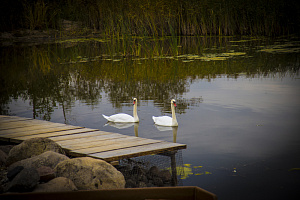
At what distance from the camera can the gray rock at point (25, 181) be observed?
3680 millimetres

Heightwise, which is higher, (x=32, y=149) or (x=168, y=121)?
(x=32, y=149)

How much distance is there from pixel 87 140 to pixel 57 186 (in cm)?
201

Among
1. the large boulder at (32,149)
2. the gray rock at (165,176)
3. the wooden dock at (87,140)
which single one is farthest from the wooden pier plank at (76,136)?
the gray rock at (165,176)

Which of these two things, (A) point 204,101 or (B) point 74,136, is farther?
(A) point 204,101

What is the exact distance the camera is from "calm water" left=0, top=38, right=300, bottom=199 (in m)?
5.61

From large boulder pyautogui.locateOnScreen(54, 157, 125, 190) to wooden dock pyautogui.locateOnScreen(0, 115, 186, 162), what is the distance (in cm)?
42

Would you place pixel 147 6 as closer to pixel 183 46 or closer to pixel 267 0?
pixel 183 46

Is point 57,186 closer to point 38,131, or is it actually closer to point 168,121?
point 38,131

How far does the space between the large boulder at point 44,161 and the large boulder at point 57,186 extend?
0.72 metres

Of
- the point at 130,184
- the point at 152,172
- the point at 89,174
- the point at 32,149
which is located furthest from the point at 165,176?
the point at 32,149

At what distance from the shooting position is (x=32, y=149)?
5.38 metres

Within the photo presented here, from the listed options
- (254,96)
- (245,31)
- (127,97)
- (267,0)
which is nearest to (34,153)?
(127,97)

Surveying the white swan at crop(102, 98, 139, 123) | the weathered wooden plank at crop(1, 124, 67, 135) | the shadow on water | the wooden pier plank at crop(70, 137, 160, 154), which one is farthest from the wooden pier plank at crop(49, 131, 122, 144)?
the shadow on water

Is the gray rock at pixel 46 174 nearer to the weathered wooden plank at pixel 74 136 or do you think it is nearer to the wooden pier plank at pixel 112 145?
the wooden pier plank at pixel 112 145
